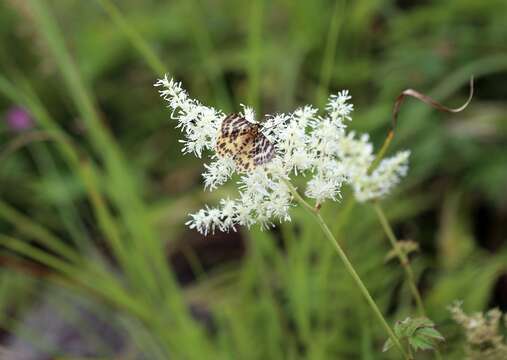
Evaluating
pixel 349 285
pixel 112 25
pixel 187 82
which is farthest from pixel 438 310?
pixel 112 25

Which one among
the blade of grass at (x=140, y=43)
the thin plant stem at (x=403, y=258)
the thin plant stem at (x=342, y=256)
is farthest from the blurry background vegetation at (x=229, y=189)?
the thin plant stem at (x=342, y=256)

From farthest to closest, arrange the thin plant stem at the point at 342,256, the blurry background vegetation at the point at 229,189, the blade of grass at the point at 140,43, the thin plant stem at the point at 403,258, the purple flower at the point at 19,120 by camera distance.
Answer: the purple flower at the point at 19,120
the blurry background vegetation at the point at 229,189
the blade of grass at the point at 140,43
the thin plant stem at the point at 403,258
the thin plant stem at the point at 342,256

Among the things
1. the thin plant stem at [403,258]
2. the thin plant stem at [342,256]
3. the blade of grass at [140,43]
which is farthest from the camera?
the blade of grass at [140,43]

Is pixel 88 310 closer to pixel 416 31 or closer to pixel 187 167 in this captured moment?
pixel 187 167

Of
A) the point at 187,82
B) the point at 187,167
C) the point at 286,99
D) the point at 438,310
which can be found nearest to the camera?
the point at 438,310

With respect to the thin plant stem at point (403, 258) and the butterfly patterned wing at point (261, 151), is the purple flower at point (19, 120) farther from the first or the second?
the butterfly patterned wing at point (261, 151)

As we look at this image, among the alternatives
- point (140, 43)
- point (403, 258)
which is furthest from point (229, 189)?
point (403, 258)
